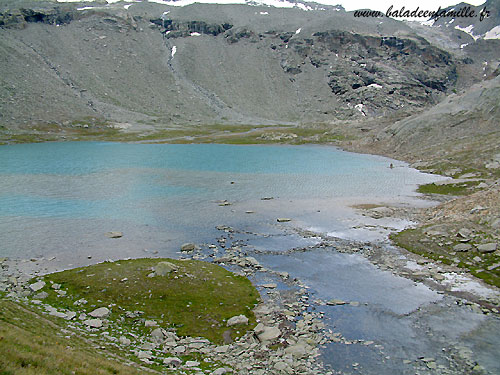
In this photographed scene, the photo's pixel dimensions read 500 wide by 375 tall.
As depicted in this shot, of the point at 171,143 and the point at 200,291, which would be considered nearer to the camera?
the point at 200,291

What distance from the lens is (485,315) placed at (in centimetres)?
2808

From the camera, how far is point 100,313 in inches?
1078

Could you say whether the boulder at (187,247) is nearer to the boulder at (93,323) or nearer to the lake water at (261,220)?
the lake water at (261,220)

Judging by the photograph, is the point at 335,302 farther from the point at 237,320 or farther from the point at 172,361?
the point at 172,361

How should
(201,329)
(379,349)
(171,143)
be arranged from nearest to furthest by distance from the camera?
(379,349), (201,329), (171,143)

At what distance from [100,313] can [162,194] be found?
133 feet

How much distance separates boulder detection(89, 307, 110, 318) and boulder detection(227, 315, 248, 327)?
326 inches

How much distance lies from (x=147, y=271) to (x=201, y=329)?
929 cm

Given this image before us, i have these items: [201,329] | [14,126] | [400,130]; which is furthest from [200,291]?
[14,126]

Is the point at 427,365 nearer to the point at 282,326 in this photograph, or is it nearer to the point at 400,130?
the point at 282,326

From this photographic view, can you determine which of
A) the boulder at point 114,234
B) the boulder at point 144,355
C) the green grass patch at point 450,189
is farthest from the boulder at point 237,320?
the green grass patch at point 450,189

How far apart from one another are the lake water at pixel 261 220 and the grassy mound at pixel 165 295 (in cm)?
508

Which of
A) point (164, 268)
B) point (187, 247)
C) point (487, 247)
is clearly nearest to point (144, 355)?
point (164, 268)

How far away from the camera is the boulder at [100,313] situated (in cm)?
2712
